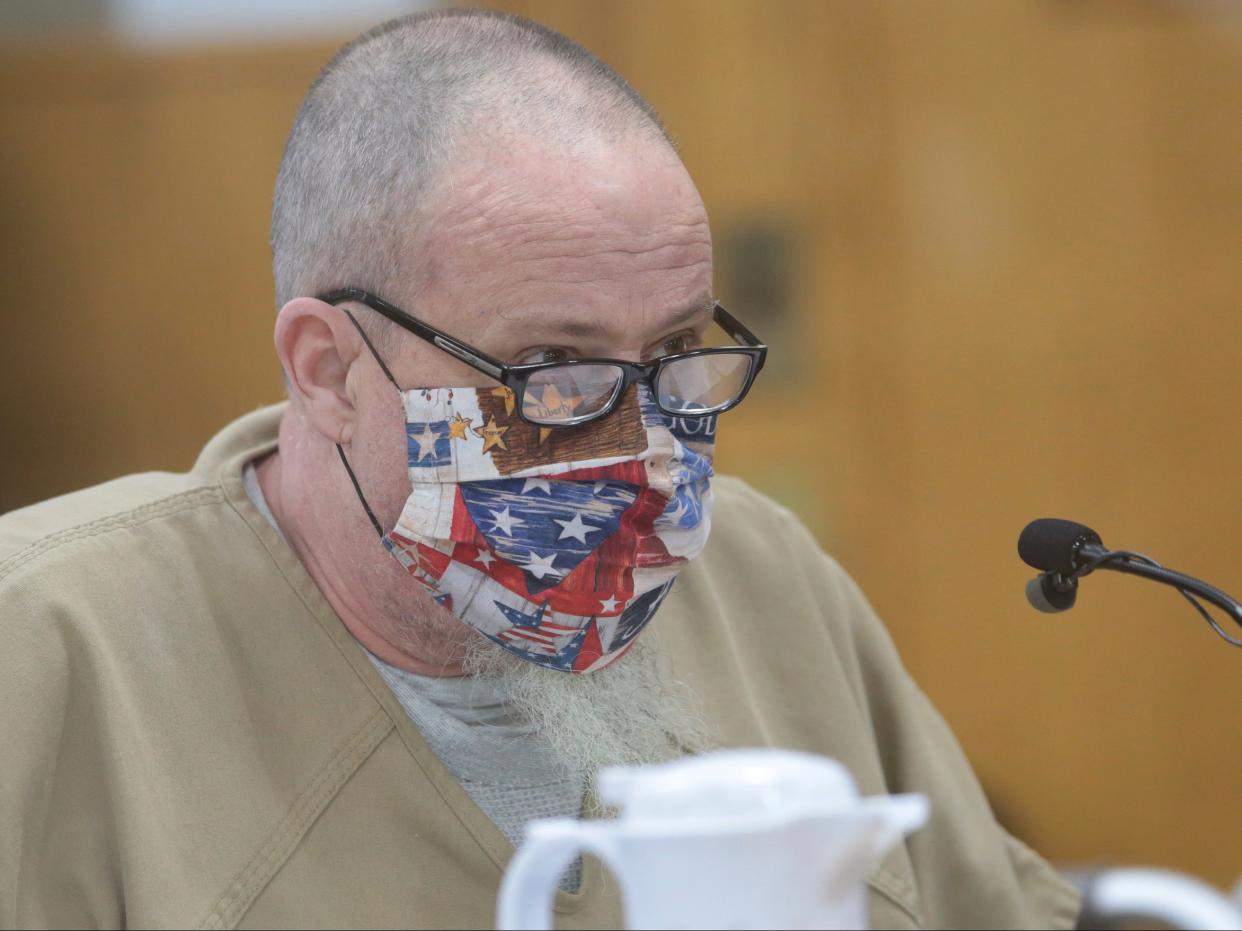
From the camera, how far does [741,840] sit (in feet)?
2.33

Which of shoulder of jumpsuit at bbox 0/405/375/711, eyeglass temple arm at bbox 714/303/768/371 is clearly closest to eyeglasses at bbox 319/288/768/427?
eyeglass temple arm at bbox 714/303/768/371

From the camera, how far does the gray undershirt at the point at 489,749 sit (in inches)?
65.2

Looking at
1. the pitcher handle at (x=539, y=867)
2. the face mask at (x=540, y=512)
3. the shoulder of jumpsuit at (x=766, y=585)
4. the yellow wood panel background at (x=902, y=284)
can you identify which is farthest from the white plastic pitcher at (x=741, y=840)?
the yellow wood panel background at (x=902, y=284)

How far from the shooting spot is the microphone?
1.18 meters

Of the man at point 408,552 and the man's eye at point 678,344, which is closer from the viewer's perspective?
the man at point 408,552

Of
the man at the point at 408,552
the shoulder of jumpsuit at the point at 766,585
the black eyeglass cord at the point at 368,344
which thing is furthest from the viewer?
the shoulder of jumpsuit at the point at 766,585

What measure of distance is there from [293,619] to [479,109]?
1.99 ft

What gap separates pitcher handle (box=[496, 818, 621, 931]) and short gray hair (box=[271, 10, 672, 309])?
3.14 feet

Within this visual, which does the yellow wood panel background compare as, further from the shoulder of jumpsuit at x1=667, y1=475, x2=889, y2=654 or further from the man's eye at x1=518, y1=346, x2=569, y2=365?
the man's eye at x1=518, y1=346, x2=569, y2=365

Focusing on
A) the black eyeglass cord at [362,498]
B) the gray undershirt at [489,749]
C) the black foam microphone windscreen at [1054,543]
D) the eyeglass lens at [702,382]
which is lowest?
the gray undershirt at [489,749]

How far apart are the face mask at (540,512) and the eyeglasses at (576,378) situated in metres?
0.02

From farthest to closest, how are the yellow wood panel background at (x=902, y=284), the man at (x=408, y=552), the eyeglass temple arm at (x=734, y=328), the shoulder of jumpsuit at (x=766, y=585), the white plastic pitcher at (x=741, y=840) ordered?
1. the yellow wood panel background at (x=902, y=284)
2. the shoulder of jumpsuit at (x=766, y=585)
3. the eyeglass temple arm at (x=734, y=328)
4. the man at (x=408, y=552)
5. the white plastic pitcher at (x=741, y=840)

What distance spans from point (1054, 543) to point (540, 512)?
55 cm

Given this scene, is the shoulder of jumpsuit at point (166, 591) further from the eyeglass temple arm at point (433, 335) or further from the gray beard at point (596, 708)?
the eyeglass temple arm at point (433, 335)
